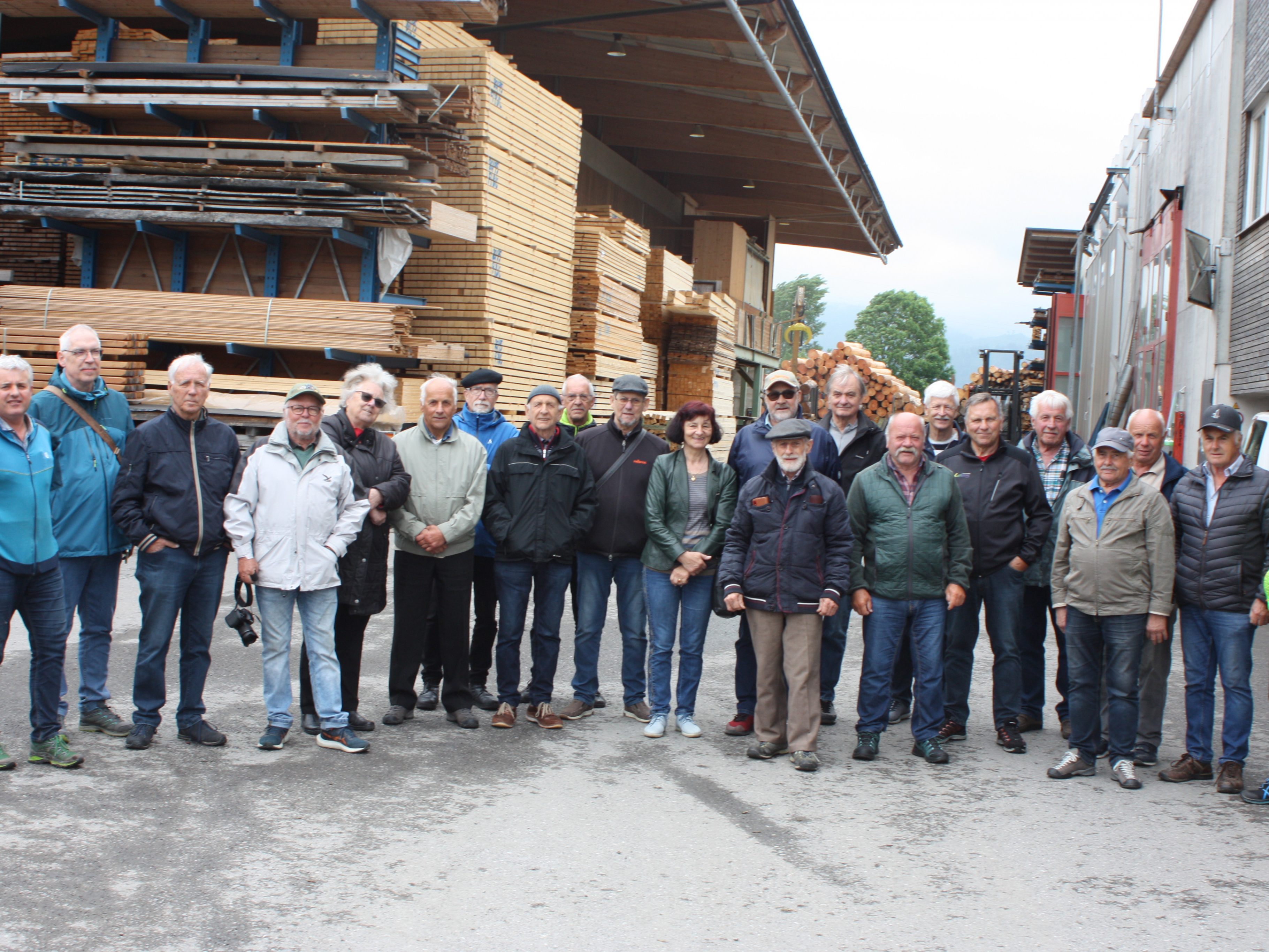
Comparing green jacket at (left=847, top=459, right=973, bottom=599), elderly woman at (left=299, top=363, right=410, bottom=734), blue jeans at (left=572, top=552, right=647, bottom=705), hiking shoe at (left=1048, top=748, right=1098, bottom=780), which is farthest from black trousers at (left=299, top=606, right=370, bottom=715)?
hiking shoe at (left=1048, top=748, right=1098, bottom=780)

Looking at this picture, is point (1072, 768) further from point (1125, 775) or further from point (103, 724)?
point (103, 724)

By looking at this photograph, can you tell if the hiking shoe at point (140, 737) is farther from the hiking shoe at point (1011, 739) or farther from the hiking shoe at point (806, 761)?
the hiking shoe at point (1011, 739)

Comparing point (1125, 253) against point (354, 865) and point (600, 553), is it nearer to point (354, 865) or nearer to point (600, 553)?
point (600, 553)

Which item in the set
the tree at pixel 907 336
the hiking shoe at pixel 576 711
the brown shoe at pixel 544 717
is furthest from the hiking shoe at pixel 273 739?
the tree at pixel 907 336

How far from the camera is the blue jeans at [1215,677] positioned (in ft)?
17.8

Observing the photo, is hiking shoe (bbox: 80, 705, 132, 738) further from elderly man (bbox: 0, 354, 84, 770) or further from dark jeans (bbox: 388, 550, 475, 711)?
dark jeans (bbox: 388, 550, 475, 711)

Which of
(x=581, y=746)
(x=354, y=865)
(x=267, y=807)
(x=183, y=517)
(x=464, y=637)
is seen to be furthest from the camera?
(x=464, y=637)

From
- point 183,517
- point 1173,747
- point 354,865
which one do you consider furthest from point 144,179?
point 1173,747

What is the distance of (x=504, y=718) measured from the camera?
6.20m

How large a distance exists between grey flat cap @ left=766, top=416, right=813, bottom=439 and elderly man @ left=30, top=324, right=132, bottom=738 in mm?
3367

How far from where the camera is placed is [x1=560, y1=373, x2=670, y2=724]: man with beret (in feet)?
21.1

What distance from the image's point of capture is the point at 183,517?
550cm

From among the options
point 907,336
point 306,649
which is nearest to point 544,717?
point 306,649

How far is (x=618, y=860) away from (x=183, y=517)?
277 centimetres
